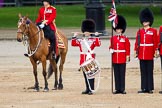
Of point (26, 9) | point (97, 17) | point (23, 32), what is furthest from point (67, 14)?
point (23, 32)

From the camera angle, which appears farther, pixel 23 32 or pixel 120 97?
pixel 23 32

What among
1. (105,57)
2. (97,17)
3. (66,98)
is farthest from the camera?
(97,17)

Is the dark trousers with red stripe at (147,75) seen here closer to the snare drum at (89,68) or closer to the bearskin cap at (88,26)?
the snare drum at (89,68)

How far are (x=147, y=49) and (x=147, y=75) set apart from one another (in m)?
0.64

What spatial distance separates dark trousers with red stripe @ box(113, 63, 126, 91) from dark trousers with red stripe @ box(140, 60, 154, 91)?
1.68 ft

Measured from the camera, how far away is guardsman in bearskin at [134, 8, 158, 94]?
17.8m

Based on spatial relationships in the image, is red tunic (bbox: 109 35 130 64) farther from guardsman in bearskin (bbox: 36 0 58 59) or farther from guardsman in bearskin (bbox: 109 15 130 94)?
guardsman in bearskin (bbox: 36 0 58 59)

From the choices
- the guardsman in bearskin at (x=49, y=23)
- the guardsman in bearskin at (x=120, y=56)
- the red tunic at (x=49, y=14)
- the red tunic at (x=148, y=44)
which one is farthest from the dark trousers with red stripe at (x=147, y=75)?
the red tunic at (x=49, y=14)

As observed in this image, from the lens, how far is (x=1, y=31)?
42.3 metres

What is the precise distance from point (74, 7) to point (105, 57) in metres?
33.2

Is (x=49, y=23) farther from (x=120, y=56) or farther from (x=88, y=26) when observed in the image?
(x=120, y=56)

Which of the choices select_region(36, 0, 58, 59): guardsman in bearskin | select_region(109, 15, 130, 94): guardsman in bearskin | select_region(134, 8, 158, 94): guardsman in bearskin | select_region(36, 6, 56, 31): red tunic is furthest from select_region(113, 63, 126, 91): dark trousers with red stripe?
select_region(36, 6, 56, 31): red tunic

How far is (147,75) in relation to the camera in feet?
59.0

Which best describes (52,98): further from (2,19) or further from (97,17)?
(2,19)
